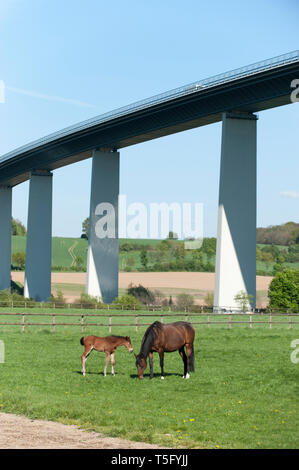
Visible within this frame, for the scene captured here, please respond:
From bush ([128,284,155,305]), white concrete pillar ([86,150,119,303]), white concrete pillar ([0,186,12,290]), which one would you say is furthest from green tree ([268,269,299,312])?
white concrete pillar ([0,186,12,290])

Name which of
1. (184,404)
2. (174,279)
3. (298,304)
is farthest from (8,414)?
(174,279)

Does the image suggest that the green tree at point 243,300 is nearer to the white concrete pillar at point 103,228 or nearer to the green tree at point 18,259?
the white concrete pillar at point 103,228

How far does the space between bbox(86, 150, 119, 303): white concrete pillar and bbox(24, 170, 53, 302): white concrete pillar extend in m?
12.0

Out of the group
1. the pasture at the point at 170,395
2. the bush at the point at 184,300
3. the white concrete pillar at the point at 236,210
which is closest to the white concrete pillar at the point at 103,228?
the bush at the point at 184,300

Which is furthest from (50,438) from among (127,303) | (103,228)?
(103,228)

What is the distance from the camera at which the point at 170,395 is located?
19984mm

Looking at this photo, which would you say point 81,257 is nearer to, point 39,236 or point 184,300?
point 184,300

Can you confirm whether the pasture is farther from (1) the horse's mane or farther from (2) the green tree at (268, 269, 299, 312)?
(2) the green tree at (268, 269, 299, 312)

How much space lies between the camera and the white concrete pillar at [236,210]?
211 ft

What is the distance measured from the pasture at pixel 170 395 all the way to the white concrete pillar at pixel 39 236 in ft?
198

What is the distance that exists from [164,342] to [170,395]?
3.44 metres

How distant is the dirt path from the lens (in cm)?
1402
